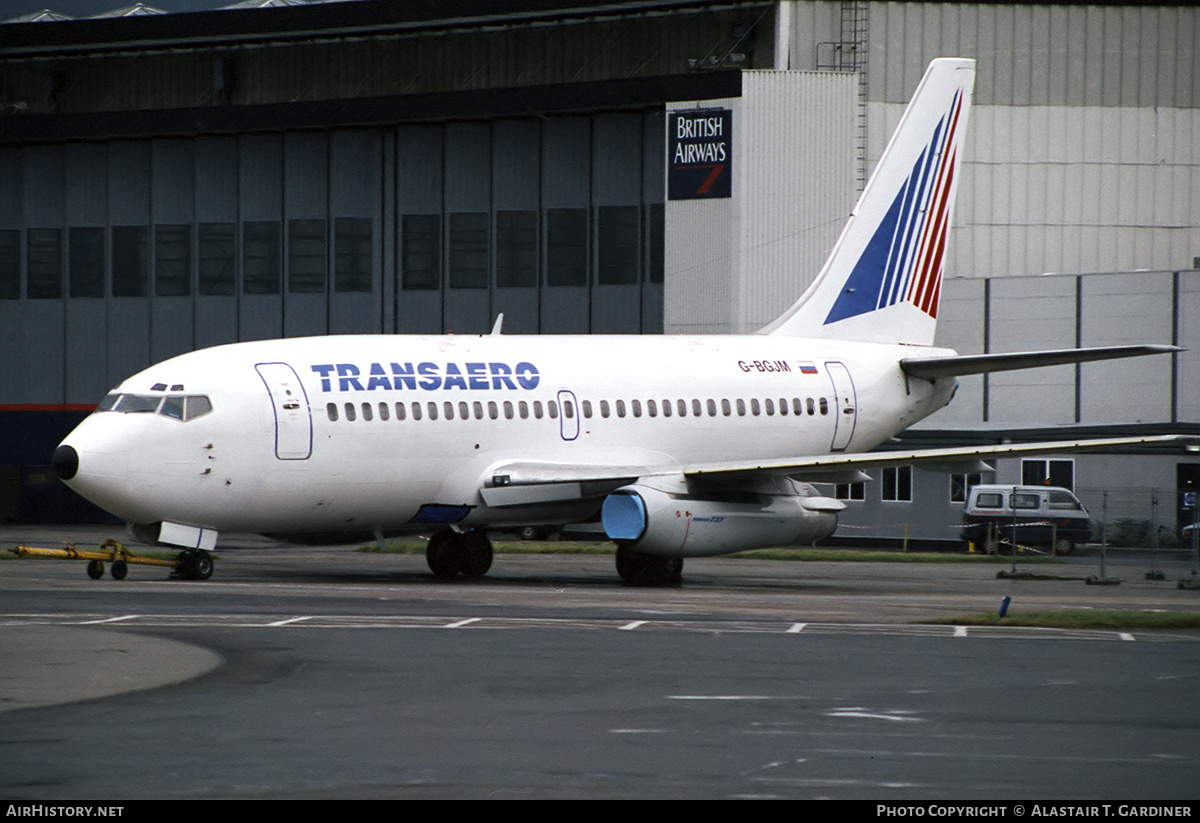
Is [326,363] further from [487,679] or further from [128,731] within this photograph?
[128,731]

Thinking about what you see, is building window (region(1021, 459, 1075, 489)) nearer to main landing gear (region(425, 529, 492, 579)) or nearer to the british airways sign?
the british airways sign

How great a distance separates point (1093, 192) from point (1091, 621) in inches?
1122

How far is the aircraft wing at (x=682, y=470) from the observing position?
92.6ft

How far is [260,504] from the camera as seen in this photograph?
26641mm

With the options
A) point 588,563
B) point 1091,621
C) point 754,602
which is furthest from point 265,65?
point 1091,621

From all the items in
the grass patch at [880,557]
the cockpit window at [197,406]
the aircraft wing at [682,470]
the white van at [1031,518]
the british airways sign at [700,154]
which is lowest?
the grass patch at [880,557]

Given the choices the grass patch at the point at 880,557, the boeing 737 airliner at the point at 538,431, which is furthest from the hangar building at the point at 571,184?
the boeing 737 airliner at the point at 538,431

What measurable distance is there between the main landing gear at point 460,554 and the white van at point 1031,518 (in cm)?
1569

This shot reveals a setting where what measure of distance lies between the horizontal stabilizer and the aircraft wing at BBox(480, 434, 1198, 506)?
1461mm

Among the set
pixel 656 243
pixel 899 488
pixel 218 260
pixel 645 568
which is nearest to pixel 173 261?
pixel 218 260

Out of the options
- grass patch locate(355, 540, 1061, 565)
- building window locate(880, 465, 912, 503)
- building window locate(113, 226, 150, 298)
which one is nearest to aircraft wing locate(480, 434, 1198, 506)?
grass patch locate(355, 540, 1061, 565)

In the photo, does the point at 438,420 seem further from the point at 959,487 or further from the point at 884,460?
the point at 959,487

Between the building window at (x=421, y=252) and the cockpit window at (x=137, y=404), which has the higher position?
the building window at (x=421, y=252)

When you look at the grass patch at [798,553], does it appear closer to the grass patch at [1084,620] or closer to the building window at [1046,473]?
the building window at [1046,473]
